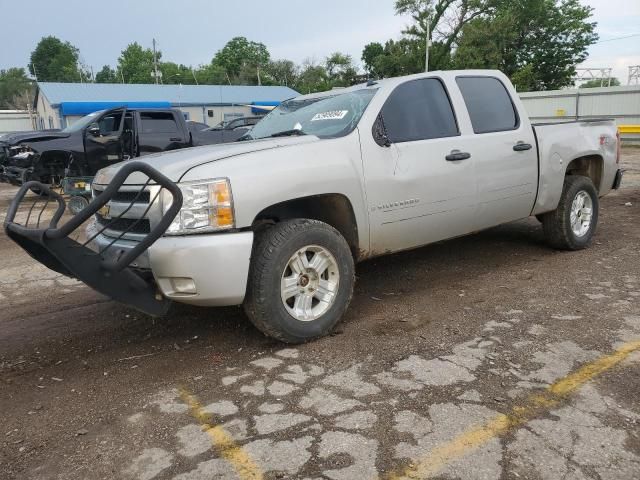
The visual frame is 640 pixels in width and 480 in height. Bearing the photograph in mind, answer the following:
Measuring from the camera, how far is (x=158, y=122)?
1168 centimetres

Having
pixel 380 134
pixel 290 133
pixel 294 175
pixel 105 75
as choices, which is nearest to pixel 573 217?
pixel 380 134

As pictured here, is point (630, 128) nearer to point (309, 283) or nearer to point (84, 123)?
point (84, 123)

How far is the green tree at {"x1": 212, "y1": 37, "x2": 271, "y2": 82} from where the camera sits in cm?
9559

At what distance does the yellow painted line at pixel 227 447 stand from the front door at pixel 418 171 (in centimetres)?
187

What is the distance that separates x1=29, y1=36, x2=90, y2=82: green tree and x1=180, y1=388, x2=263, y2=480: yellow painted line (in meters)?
123

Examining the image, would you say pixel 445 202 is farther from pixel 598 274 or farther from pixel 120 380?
pixel 120 380

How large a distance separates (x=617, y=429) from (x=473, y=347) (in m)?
1.11

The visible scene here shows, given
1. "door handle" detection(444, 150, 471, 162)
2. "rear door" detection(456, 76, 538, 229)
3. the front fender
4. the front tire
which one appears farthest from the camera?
"rear door" detection(456, 76, 538, 229)

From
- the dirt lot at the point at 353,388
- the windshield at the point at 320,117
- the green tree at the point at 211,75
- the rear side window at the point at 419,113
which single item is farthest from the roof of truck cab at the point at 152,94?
the green tree at the point at 211,75

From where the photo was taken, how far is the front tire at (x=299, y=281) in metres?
3.56

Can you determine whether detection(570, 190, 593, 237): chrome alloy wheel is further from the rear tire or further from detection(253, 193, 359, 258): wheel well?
detection(253, 193, 359, 258): wheel well

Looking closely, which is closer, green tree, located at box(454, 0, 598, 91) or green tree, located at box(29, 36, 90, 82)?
green tree, located at box(454, 0, 598, 91)

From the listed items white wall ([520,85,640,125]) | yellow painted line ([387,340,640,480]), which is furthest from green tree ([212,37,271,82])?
yellow painted line ([387,340,640,480])

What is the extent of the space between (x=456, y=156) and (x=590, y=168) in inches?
104
